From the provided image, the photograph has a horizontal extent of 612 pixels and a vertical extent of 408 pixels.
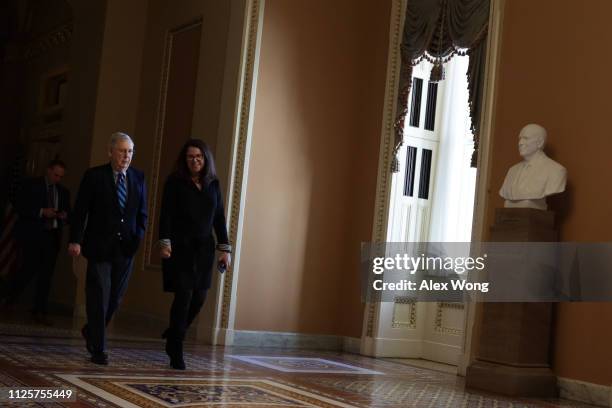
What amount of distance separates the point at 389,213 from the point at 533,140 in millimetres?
1990

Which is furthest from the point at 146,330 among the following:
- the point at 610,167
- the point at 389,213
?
the point at 610,167

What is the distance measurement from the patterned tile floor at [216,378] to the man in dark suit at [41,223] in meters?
0.80

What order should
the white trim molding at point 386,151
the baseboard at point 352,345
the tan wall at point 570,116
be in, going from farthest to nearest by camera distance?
the baseboard at point 352,345, the white trim molding at point 386,151, the tan wall at point 570,116

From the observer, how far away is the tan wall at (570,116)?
18.5 feet

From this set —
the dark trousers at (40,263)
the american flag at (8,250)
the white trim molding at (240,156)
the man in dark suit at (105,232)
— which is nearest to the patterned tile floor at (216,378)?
the man in dark suit at (105,232)

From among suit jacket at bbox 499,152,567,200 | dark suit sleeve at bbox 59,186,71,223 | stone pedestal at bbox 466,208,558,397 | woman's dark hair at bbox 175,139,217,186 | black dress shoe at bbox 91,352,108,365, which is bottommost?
black dress shoe at bbox 91,352,108,365

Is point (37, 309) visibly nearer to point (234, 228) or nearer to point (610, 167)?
point (234, 228)

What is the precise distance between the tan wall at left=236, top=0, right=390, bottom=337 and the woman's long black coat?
2339mm

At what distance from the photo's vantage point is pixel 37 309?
757 centimetres

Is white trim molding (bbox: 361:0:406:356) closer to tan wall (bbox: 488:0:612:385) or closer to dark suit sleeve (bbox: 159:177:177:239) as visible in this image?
tan wall (bbox: 488:0:612:385)

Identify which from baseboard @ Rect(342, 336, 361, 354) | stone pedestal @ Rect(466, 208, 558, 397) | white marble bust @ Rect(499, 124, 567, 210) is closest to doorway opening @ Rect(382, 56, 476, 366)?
baseboard @ Rect(342, 336, 361, 354)

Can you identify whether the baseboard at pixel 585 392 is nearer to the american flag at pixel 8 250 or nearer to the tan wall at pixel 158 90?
the tan wall at pixel 158 90

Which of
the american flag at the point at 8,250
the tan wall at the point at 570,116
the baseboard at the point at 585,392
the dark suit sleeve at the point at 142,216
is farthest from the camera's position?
the american flag at the point at 8,250

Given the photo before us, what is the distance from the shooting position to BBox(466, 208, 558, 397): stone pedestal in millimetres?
5531
